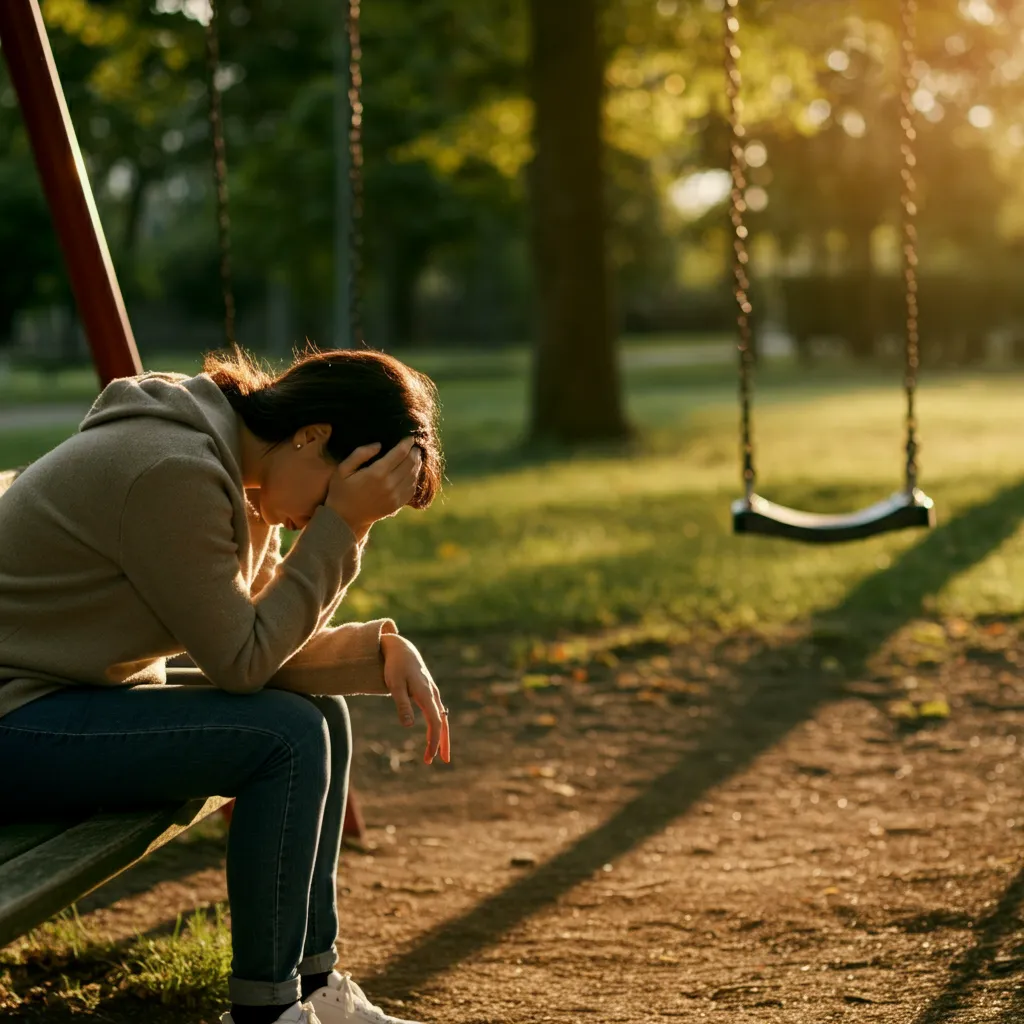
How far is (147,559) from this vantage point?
236cm

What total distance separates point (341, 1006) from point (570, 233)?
1112 cm

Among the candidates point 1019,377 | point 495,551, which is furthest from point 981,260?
point 495,551

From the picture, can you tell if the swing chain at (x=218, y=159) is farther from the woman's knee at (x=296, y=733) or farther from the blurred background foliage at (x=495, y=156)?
the blurred background foliage at (x=495, y=156)

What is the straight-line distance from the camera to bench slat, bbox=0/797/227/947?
7.08 feet

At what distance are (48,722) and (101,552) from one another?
26cm

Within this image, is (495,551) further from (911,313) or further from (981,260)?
(981,260)

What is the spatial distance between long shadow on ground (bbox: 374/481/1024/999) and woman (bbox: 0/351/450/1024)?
2.64ft

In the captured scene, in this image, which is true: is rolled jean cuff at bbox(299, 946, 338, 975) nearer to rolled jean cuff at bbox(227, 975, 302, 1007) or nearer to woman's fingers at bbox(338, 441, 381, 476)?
rolled jean cuff at bbox(227, 975, 302, 1007)

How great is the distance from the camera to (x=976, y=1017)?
281 cm

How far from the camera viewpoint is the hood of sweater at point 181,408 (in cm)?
245

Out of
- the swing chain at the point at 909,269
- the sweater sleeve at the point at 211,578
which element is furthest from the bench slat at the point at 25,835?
the swing chain at the point at 909,269

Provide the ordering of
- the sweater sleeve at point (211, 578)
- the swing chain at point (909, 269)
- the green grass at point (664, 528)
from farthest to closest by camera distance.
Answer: the green grass at point (664, 528) → the swing chain at point (909, 269) → the sweater sleeve at point (211, 578)

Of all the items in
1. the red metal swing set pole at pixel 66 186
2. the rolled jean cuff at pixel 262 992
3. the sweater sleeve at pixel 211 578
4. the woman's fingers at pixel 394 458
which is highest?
the red metal swing set pole at pixel 66 186

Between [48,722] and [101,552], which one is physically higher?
[101,552]
